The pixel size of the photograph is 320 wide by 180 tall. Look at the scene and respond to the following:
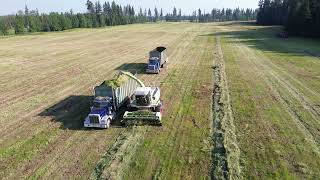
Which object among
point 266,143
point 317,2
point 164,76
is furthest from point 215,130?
point 317,2

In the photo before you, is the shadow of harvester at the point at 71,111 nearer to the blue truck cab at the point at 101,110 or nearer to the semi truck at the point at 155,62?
the blue truck cab at the point at 101,110

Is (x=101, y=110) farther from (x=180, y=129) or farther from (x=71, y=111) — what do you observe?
(x=180, y=129)

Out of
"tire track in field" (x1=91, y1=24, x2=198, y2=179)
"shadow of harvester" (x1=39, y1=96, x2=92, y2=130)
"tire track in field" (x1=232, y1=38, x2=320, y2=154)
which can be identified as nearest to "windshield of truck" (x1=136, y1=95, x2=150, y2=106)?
"tire track in field" (x1=91, y1=24, x2=198, y2=179)

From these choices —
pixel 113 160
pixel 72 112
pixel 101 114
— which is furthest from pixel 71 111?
pixel 113 160

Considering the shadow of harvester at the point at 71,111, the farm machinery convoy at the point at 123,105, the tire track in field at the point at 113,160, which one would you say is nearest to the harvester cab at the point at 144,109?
the farm machinery convoy at the point at 123,105

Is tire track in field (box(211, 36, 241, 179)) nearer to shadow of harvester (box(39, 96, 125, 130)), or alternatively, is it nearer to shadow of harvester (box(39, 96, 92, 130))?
shadow of harvester (box(39, 96, 125, 130))

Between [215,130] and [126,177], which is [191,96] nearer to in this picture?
[215,130]
